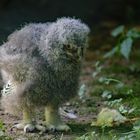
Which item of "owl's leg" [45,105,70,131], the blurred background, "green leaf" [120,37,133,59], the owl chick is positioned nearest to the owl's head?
the owl chick

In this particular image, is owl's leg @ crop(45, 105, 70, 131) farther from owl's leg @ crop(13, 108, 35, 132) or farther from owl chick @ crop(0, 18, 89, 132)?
owl's leg @ crop(13, 108, 35, 132)

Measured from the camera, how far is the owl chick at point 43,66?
12.3 ft

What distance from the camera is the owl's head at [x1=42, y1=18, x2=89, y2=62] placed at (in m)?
3.71

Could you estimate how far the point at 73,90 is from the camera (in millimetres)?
3971

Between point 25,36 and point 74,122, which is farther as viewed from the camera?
point 74,122

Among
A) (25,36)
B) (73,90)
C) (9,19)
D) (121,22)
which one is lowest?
(73,90)

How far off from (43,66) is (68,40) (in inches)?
9.4

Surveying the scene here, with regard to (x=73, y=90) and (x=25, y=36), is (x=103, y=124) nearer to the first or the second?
(x=73, y=90)

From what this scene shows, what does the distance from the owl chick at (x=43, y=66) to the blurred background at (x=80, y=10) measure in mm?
2926

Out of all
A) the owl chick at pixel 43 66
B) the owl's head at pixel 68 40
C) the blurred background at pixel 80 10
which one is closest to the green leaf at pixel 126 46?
the owl chick at pixel 43 66

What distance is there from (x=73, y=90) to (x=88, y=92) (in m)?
1.20

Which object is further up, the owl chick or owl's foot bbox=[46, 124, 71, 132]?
the owl chick

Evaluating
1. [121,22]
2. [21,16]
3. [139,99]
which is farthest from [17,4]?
[139,99]

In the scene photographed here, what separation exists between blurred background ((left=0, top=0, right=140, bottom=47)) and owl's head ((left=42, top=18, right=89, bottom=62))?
305 centimetres
